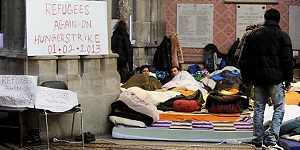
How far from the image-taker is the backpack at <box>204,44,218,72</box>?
1351 centimetres

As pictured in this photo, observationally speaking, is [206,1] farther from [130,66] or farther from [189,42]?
[130,66]

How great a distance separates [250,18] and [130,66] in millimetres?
4123

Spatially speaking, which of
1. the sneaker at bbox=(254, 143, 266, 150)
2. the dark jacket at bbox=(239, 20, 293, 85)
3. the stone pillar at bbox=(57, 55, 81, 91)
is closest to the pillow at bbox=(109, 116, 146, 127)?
the stone pillar at bbox=(57, 55, 81, 91)

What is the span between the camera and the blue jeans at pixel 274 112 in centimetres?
571

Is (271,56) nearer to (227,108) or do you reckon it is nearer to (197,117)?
(197,117)

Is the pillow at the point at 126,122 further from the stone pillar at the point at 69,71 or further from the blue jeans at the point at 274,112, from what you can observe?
the blue jeans at the point at 274,112

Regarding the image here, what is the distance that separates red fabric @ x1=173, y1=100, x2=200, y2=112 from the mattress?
1140 mm

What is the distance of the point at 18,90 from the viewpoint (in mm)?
6109

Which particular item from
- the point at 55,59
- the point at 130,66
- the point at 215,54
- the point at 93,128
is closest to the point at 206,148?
the point at 93,128

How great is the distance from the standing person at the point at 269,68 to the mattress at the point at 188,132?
15.4 inches

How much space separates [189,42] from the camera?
46.0 ft

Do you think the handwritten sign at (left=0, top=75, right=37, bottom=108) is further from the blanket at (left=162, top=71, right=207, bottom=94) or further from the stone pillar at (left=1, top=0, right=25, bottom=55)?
the blanket at (left=162, top=71, right=207, bottom=94)

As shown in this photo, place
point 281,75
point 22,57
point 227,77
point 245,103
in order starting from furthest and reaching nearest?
point 227,77
point 245,103
point 22,57
point 281,75

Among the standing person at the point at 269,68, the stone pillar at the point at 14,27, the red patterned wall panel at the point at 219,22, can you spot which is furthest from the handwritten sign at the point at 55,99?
the red patterned wall panel at the point at 219,22
